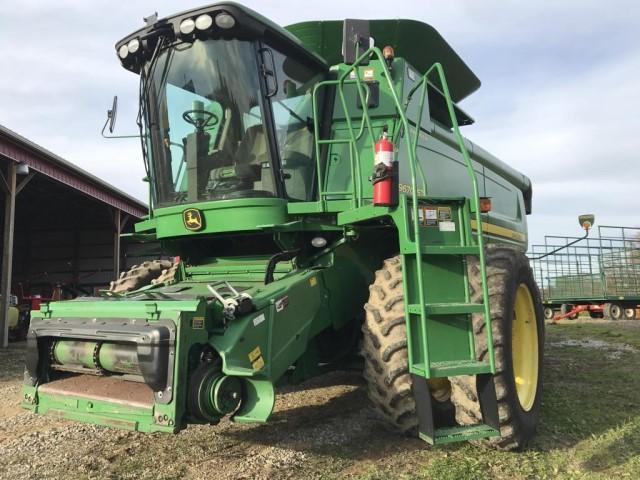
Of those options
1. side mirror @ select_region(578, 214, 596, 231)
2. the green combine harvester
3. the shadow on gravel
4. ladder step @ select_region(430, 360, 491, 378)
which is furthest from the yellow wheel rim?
side mirror @ select_region(578, 214, 596, 231)

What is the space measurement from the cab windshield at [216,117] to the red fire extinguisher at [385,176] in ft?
2.84

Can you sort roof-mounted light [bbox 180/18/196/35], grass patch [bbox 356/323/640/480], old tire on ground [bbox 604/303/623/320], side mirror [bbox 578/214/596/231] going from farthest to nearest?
old tire on ground [bbox 604/303/623/320], side mirror [bbox 578/214/596/231], roof-mounted light [bbox 180/18/196/35], grass patch [bbox 356/323/640/480]

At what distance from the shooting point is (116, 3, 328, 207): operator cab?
3.87 metres

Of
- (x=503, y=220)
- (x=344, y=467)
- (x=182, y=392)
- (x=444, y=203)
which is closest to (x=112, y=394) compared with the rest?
(x=182, y=392)

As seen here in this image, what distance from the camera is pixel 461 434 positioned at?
305 cm

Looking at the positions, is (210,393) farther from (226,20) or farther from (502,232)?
(502,232)

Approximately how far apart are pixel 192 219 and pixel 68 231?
2143 centimetres

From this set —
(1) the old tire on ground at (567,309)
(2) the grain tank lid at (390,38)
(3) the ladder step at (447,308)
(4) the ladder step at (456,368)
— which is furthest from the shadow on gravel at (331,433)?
(1) the old tire on ground at (567,309)

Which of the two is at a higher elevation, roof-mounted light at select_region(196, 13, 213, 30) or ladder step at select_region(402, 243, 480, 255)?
roof-mounted light at select_region(196, 13, 213, 30)

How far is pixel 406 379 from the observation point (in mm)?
3287

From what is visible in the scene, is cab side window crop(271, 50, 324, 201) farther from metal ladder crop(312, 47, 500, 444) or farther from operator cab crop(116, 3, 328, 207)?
metal ladder crop(312, 47, 500, 444)

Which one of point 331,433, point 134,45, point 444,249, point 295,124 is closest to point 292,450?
point 331,433

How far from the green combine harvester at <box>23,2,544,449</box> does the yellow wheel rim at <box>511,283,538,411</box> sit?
0.01m

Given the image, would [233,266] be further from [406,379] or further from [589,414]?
[589,414]
